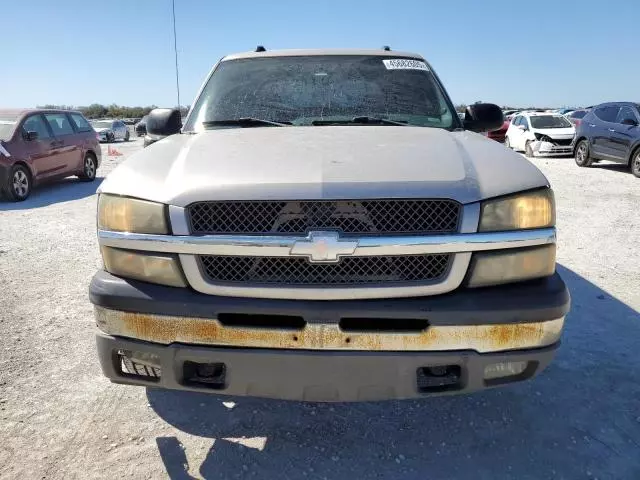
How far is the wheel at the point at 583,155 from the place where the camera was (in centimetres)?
1331

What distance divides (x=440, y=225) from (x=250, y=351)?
2.92 ft

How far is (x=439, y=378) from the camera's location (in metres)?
2.04

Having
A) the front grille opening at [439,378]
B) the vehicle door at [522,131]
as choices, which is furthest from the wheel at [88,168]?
the vehicle door at [522,131]

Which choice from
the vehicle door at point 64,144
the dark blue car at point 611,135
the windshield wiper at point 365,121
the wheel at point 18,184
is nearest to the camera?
the windshield wiper at point 365,121

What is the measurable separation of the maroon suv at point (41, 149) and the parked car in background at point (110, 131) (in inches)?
605

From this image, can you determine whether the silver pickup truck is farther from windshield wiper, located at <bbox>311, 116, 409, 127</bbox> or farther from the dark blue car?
the dark blue car

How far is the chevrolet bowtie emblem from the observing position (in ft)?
6.25

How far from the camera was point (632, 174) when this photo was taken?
39.5ft

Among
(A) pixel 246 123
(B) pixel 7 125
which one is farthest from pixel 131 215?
(B) pixel 7 125

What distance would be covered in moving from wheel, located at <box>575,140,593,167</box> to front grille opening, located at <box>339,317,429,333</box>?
13.3 m

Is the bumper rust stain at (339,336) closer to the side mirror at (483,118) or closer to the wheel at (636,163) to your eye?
the side mirror at (483,118)

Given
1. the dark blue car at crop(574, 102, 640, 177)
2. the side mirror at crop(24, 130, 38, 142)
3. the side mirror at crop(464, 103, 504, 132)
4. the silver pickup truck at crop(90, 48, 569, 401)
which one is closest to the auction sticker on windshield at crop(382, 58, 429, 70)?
the side mirror at crop(464, 103, 504, 132)

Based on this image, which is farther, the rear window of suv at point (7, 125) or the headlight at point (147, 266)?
the rear window of suv at point (7, 125)

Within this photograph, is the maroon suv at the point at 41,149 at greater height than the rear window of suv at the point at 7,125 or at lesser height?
lesser
